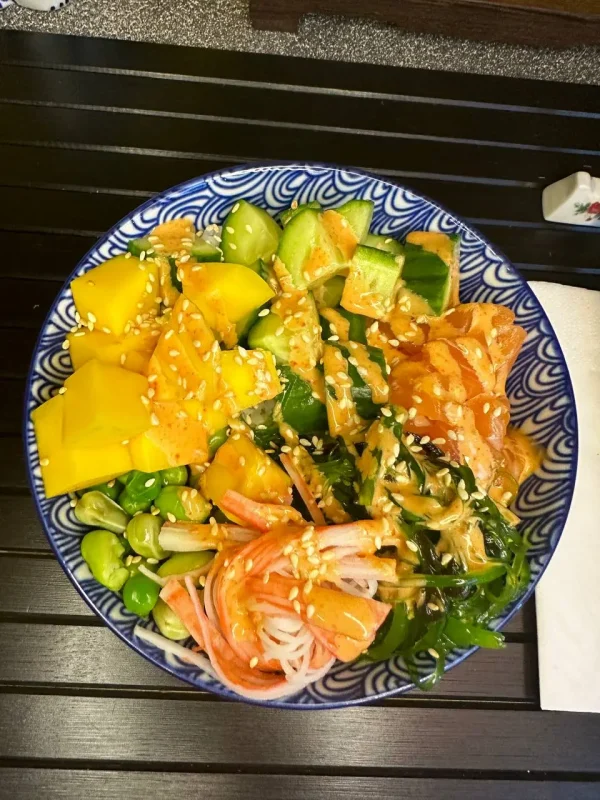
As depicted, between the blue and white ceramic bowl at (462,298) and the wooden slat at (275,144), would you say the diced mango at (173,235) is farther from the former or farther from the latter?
the wooden slat at (275,144)

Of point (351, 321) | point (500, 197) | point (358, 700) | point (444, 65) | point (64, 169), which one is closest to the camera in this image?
point (358, 700)

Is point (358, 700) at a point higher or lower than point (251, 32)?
lower

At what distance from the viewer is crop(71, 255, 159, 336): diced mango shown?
127cm

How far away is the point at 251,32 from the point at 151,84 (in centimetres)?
40

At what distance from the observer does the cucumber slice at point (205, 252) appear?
1372 mm

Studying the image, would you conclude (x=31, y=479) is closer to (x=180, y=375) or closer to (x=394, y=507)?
(x=180, y=375)

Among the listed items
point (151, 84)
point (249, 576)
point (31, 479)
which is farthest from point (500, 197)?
point (31, 479)

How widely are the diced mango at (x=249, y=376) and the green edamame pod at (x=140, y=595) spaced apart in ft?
1.32

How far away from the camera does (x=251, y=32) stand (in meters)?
2.06

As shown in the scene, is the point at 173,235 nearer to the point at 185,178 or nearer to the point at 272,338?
the point at 272,338

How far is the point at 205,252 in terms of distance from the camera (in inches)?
54.2

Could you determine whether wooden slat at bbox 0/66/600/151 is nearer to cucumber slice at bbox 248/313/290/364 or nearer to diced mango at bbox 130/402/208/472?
cucumber slice at bbox 248/313/290/364

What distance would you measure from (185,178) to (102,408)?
94cm

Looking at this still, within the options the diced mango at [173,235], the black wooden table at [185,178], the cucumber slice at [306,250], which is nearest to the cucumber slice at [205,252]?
the diced mango at [173,235]
